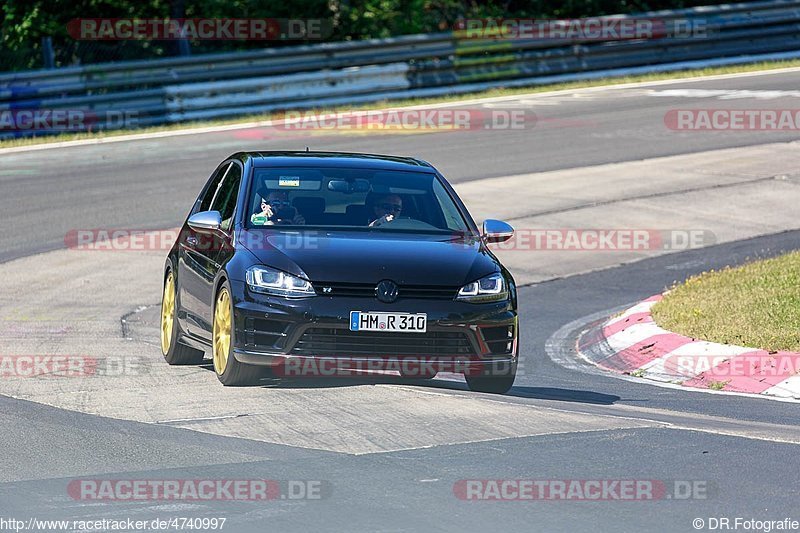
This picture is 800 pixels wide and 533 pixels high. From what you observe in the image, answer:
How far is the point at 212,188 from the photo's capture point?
11.6 m

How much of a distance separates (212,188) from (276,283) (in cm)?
245

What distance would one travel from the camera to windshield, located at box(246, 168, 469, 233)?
1026 centimetres

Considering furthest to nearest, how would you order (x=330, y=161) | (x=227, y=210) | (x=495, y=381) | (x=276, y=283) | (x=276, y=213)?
(x=330, y=161) → (x=227, y=210) → (x=276, y=213) → (x=495, y=381) → (x=276, y=283)

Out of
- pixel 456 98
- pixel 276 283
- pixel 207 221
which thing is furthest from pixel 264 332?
pixel 456 98

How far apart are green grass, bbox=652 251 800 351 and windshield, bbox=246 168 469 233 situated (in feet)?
8.04

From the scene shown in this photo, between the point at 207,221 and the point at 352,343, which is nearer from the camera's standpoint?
the point at 352,343

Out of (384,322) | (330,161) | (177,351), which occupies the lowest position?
(177,351)

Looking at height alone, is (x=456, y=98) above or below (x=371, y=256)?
below

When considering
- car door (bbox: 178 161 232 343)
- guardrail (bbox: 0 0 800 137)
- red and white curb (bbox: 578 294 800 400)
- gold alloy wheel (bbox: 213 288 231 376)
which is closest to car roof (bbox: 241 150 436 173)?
car door (bbox: 178 161 232 343)

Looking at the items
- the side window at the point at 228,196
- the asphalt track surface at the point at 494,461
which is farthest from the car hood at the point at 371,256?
the asphalt track surface at the point at 494,461

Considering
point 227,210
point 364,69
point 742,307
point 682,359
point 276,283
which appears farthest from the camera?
point 364,69

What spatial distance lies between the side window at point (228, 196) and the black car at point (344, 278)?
19 millimetres

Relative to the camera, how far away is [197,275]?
10508 mm

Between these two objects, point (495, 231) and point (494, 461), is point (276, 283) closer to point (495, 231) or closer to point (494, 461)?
point (495, 231)
